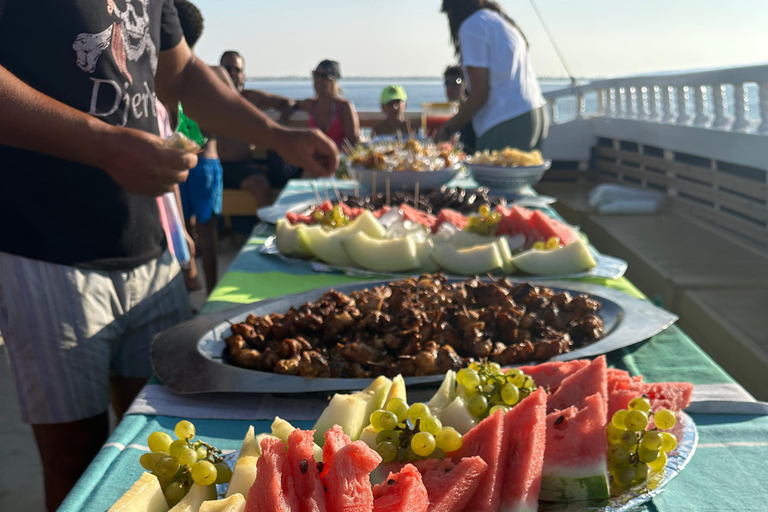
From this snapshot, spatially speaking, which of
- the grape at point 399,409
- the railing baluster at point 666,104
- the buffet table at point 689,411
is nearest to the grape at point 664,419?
the buffet table at point 689,411

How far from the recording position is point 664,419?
84cm

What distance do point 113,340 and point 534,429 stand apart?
1.21m

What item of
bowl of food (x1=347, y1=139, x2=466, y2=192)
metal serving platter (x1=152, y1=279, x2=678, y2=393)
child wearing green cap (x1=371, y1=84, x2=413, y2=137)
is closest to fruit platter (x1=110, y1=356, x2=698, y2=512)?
metal serving platter (x1=152, y1=279, x2=678, y2=393)

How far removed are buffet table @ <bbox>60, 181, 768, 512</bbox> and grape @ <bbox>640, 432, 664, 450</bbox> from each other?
97 millimetres

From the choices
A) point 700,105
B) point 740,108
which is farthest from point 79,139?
point 700,105

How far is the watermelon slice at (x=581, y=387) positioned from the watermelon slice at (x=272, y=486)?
438 mm

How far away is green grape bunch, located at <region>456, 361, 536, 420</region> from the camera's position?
34.6 inches

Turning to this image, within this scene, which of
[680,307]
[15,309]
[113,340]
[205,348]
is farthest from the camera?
[680,307]

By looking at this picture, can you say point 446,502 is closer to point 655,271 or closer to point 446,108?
point 655,271

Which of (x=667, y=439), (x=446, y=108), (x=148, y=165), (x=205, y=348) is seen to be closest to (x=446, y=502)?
(x=667, y=439)

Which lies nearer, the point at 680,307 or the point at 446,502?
the point at 446,502

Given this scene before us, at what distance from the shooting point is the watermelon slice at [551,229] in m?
2.04

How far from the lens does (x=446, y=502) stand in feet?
2.29

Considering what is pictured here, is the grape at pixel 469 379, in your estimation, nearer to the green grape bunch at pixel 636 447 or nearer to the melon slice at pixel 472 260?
the green grape bunch at pixel 636 447
